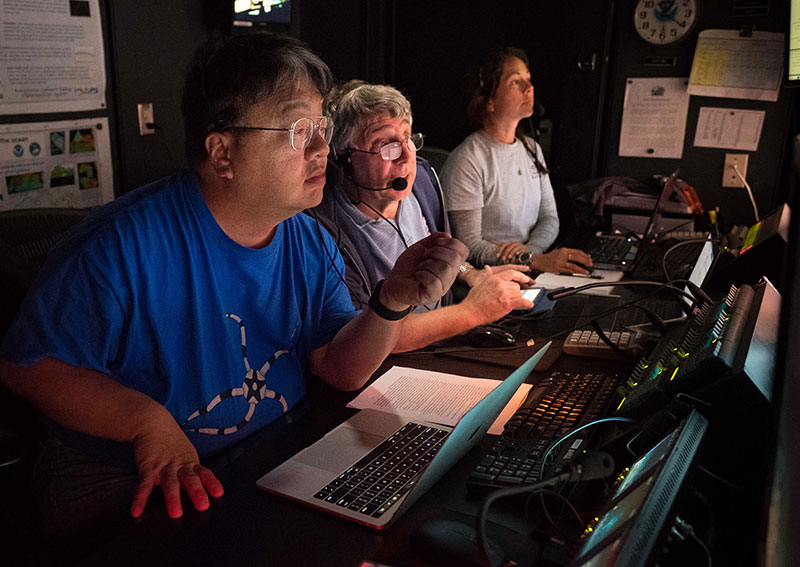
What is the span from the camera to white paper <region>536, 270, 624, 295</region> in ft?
6.74

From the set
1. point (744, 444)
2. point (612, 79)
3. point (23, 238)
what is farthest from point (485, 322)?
point (612, 79)

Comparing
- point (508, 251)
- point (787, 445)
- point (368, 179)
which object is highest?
point (787, 445)

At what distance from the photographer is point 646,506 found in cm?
66

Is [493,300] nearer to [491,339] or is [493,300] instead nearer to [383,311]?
[491,339]

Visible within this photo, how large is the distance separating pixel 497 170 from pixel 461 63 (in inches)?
60.7

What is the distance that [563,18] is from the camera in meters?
3.73

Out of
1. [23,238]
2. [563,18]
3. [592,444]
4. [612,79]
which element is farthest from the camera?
[563,18]

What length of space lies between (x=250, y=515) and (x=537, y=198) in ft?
7.84

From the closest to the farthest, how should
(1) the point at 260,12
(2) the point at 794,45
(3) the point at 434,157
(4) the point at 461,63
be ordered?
(2) the point at 794,45 → (3) the point at 434,157 → (1) the point at 260,12 → (4) the point at 461,63

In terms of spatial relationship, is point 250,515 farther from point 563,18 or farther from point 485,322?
point 563,18

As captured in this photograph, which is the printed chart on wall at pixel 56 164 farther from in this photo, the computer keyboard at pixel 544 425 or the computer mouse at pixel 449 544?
the computer mouse at pixel 449 544

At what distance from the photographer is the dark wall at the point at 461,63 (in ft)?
9.04

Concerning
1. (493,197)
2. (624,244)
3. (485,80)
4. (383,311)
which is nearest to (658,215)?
(624,244)

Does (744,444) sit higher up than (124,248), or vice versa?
(124,248)
